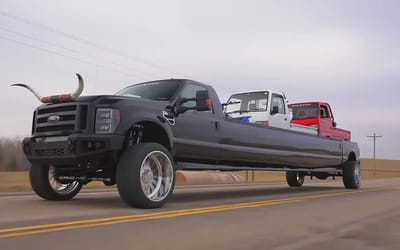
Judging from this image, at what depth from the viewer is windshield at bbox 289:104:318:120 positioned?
17659 millimetres

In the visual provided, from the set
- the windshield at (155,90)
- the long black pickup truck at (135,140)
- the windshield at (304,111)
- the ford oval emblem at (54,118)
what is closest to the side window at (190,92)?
the long black pickup truck at (135,140)

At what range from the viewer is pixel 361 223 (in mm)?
7934

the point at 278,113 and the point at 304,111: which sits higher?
the point at 304,111

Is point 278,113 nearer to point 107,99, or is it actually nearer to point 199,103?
point 199,103

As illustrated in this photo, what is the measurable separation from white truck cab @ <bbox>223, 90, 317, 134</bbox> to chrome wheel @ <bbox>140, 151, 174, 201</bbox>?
17.4 ft

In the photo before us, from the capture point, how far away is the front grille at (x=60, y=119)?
8273 mm

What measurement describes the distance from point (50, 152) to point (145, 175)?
1.58 meters

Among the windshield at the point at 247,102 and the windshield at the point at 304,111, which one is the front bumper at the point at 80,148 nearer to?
the windshield at the point at 247,102

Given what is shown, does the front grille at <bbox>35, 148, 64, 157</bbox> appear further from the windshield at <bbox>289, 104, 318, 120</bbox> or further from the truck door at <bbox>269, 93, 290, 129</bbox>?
the windshield at <bbox>289, 104, 318, 120</bbox>

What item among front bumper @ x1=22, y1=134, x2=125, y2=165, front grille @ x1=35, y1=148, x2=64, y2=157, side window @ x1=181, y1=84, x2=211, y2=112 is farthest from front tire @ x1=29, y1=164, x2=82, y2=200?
side window @ x1=181, y1=84, x2=211, y2=112

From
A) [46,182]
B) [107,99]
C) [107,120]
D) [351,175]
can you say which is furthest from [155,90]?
[351,175]

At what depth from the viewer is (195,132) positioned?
973cm

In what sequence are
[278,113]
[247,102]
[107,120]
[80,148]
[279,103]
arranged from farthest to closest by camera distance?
[247,102] < [279,103] < [278,113] < [107,120] < [80,148]

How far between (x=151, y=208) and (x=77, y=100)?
209 centimetres
